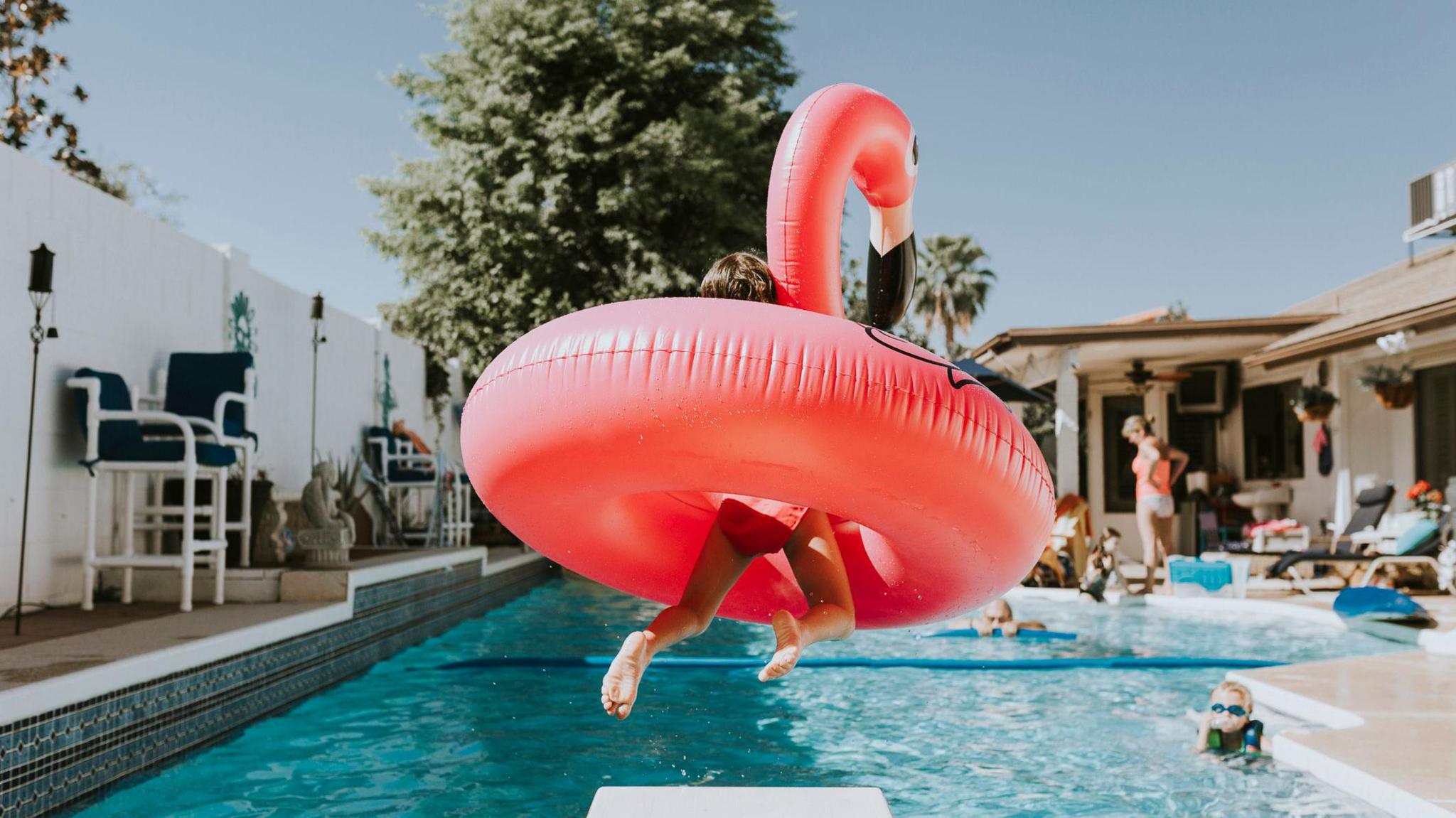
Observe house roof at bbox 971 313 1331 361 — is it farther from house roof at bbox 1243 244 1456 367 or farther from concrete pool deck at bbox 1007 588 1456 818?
concrete pool deck at bbox 1007 588 1456 818

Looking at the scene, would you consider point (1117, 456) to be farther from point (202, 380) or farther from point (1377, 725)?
point (202, 380)

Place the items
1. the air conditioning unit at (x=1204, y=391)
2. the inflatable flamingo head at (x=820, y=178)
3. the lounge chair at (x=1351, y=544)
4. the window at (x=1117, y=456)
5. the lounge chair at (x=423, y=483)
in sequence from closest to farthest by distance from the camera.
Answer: the inflatable flamingo head at (x=820, y=178) < the lounge chair at (x=1351, y=544) < the lounge chair at (x=423, y=483) < the air conditioning unit at (x=1204, y=391) < the window at (x=1117, y=456)

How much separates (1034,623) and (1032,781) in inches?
142

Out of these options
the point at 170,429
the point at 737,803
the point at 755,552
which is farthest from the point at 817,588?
the point at 170,429

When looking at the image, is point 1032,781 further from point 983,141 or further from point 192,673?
point 983,141

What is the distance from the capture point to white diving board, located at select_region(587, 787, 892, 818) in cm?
223

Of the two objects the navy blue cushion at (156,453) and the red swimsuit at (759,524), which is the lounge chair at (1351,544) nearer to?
the red swimsuit at (759,524)

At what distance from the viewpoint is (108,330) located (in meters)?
5.99

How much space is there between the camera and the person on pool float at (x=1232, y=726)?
4.14m

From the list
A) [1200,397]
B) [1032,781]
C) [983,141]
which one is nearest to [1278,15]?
[983,141]

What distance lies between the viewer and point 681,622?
2.16 meters

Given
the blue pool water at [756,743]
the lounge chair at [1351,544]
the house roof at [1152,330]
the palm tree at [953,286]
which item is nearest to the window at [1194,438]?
the house roof at [1152,330]

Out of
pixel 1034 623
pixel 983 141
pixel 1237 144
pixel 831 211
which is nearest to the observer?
pixel 831 211

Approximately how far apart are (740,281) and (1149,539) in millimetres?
8125
